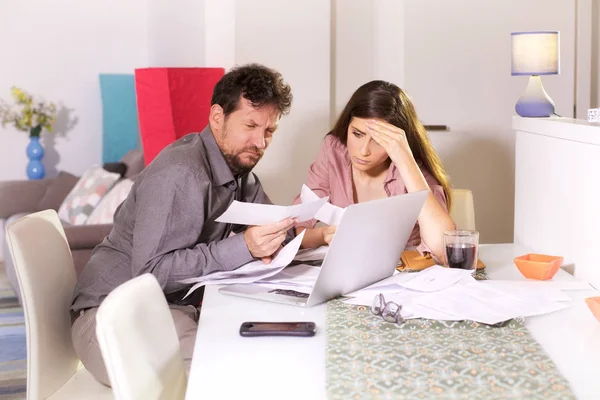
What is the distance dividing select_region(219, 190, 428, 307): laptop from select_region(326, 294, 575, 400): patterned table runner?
113 millimetres

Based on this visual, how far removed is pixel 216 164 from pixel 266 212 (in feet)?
1.23

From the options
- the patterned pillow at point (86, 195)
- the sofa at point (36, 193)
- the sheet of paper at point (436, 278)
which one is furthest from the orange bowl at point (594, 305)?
the sofa at point (36, 193)

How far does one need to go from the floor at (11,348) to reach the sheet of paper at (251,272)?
5.35ft

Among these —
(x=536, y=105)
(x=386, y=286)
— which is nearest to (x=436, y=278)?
(x=386, y=286)

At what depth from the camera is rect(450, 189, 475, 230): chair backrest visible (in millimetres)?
2816

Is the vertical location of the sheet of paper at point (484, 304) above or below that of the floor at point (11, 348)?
above

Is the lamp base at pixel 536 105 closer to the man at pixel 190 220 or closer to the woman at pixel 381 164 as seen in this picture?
the woman at pixel 381 164

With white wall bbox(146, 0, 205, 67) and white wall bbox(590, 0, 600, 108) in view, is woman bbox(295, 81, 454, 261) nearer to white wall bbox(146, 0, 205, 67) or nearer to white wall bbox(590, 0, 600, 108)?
white wall bbox(146, 0, 205, 67)

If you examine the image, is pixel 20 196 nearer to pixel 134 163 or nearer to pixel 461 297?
pixel 134 163

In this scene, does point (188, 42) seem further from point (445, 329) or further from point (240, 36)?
point (445, 329)

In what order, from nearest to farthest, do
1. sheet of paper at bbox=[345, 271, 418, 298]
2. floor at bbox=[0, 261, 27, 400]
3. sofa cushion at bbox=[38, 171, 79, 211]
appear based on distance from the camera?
sheet of paper at bbox=[345, 271, 418, 298]
floor at bbox=[0, 261, 27, 400]
sofa cushion at bbox=[38, 171, 79, 211]

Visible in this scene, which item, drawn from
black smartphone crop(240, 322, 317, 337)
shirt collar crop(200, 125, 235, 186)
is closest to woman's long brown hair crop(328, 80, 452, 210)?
shirt collar crop(200, 125, 235, 186)

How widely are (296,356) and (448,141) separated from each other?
3.17 metres

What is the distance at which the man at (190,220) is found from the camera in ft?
6.73
